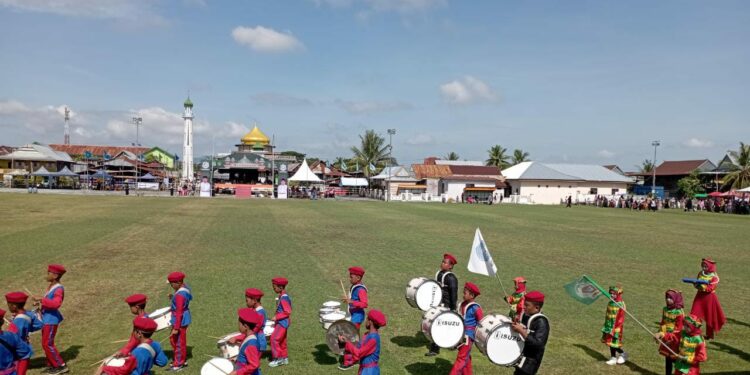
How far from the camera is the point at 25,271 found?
14266 millimetres

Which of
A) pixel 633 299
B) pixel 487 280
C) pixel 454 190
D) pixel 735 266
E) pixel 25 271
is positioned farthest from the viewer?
pixel 454 190

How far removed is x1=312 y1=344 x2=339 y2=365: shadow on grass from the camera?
817cm

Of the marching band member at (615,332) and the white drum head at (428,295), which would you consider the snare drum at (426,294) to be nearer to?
the white drum head at (428,295)

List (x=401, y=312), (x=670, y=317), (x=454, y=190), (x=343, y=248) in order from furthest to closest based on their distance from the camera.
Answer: (x=454, y=190), (x=343, y=248), (x=401, y=312), (x=670, y=317)

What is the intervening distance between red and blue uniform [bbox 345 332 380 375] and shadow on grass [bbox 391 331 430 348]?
9.76ft

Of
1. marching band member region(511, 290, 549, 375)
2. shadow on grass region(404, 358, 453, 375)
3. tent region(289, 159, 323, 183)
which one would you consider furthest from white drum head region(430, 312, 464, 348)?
tent region(289, 159, 323, 183)

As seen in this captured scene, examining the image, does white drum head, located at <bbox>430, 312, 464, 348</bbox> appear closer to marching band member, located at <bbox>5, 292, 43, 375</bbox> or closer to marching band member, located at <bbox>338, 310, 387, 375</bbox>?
marching band member, located at <bbox>338, 310, 387, 375</bbox>

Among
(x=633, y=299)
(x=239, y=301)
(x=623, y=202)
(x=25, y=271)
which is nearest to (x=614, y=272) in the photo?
(x=633, y=299)

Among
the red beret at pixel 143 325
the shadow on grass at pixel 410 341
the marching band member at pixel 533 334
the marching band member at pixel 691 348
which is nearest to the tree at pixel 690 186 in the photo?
the shadow on grass at pixel 410 341

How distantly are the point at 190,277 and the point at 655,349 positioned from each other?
38.9 ft

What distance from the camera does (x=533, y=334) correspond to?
6.20m

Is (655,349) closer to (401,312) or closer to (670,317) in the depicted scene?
(670,317)

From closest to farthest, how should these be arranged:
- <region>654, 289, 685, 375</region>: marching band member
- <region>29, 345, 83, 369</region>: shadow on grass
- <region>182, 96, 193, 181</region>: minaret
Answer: <region>654, 289, 685, 375</region>: marching band member
<region>29, 345, 83, 369</region>: shadow on grass
<region>182, 96, 193, 181</region>: minaret

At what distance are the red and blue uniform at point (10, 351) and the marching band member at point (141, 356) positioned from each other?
1.63m
